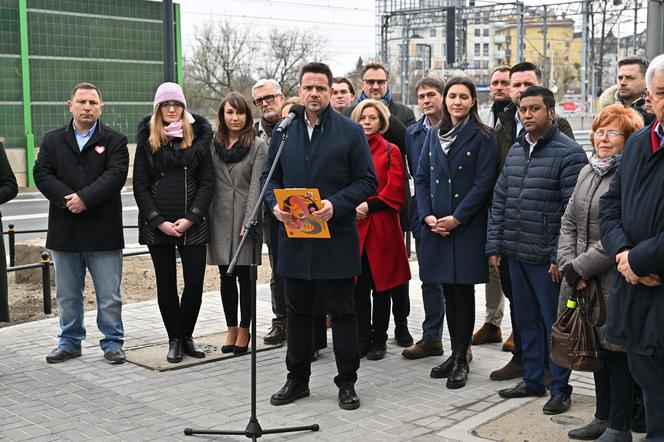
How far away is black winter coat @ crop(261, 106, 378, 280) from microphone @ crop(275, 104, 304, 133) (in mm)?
193

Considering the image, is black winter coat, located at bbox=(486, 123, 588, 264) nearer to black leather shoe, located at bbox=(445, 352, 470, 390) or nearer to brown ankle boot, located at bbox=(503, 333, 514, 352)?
black leather shoe, located at bbox=(445, 352, 470, 390)

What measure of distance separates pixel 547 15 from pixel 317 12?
1379cm

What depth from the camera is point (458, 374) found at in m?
6.62

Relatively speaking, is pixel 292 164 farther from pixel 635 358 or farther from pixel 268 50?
pixel 268 50

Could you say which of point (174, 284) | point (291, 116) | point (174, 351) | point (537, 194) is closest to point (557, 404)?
point (537, 194)

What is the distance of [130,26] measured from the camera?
28469mm

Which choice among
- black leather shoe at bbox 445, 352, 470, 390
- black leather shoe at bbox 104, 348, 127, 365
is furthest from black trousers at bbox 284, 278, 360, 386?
black leather shoe at bbox 104, 348, 127, 365

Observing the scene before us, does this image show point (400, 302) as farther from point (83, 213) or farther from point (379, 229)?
point (83, 213)

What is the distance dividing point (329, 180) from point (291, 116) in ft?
2.12

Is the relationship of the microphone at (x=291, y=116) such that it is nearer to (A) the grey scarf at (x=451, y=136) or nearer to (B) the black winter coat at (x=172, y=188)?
(A) the grey scarf at (x=451, y=136)

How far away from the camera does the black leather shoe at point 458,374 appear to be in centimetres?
655

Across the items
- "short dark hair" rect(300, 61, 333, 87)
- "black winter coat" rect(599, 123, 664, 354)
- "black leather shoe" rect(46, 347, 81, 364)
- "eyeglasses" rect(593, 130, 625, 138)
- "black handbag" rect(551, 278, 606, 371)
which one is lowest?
"black leather shoe" rect(46, 347, 81, 364)

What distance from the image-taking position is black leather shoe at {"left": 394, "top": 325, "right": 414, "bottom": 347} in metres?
7.85

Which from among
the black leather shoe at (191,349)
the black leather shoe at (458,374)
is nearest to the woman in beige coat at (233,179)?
the black leather shoe at (191,349)
